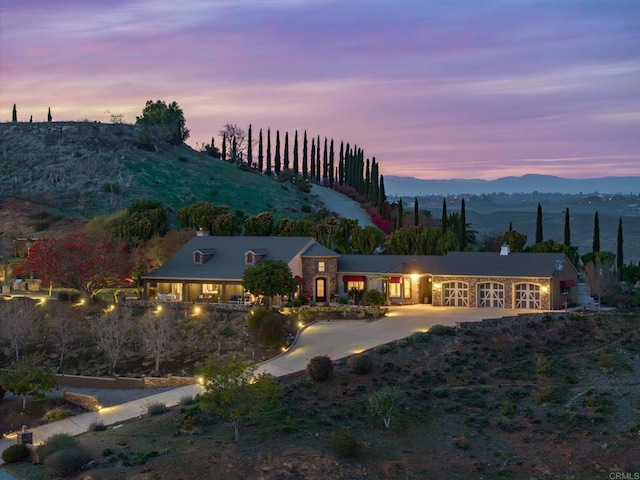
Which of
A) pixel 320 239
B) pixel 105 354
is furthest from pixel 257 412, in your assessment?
pixel 320 239

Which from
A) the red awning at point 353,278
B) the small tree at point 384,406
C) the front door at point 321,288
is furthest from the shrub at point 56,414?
the red awning at point 353,278

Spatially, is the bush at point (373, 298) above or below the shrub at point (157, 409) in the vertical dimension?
above

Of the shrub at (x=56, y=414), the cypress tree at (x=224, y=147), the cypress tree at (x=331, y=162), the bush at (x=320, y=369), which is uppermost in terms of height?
the cypress tree at (x=224, y=147)

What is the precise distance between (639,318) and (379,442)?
81.9 feet

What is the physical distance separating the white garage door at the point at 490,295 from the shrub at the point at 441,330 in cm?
974

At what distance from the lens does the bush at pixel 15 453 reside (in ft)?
98.4

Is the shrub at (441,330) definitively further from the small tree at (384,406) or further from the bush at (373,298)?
the small tree at (384,406)

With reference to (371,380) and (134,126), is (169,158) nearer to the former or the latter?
(134,126)

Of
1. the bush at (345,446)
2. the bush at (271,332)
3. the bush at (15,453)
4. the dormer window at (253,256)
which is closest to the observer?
the bush at (345,446)

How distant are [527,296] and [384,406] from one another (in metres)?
22.9

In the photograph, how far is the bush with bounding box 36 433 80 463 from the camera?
28.7 metres

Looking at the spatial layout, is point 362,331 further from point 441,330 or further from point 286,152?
point 286,152

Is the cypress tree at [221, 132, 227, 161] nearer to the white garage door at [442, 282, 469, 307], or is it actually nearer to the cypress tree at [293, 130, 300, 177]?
the cypress tree at [293, 130, 300, 177]

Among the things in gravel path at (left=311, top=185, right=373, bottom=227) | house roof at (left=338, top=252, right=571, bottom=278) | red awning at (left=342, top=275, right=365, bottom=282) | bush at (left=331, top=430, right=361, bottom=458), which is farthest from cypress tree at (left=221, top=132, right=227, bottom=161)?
bush at (left=331, top=430, right=361, bottom=458)
